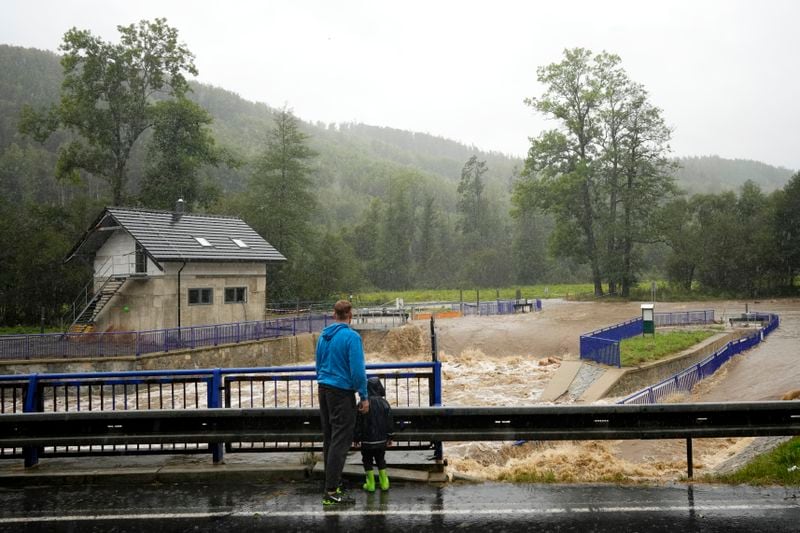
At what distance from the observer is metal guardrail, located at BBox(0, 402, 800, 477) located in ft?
22.8

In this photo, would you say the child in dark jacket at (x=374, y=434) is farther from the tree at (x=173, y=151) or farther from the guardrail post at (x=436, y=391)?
the tree at (x=173, y=151)

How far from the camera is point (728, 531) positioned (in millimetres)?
5285

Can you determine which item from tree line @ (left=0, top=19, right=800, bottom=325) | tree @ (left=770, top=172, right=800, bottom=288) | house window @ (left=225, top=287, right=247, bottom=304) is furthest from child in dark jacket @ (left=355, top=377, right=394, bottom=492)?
tree @ (left=770, top=172, right=800, bottom=288)

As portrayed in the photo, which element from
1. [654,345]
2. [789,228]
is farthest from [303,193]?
[789,228]

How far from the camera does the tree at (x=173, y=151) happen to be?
4519cm

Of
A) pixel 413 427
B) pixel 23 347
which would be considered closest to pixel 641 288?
pixel 23 347

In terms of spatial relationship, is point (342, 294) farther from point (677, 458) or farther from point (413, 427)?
point (413, 427)

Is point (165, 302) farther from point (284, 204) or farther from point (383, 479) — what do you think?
point (284, 204)

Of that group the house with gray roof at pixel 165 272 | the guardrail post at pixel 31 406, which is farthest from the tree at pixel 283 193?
the guardrail post at pixel 31 406

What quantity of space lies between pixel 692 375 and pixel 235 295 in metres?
22.8

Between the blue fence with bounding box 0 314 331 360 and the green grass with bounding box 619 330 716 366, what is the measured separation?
17.3 metres

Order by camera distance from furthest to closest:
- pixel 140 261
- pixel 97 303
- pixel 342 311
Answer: pixel 140 261 < pixel 97 303 < pixel 342 311

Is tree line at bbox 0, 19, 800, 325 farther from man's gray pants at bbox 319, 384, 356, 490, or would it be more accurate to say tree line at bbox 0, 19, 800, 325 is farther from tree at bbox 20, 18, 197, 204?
man's gray pants at bbox 319, 384, 356, 490

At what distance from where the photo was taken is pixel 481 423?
23.0 feet
